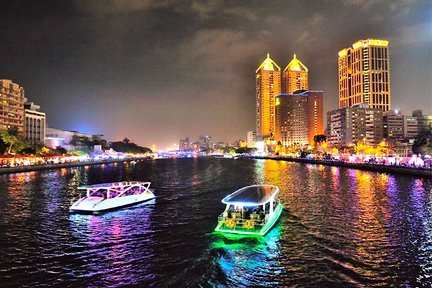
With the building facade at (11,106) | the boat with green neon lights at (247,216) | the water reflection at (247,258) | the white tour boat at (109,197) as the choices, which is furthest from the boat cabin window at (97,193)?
the building facade at (11,106)

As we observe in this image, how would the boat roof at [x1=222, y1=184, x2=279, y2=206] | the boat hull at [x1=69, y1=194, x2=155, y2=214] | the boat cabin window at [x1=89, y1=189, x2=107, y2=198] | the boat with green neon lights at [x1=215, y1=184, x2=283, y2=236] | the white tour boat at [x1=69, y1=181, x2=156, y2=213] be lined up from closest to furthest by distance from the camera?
the boat with green neon lights at [x1=215, y1=184, x2=283, y2=236] < the boat roof at [x1=222, y1=184, x2=279, y2=206] < the boat hull at [x1=69, y1=194, x2=155, y2=214] < the white tour boat at [x1=69, y1=181, x2=156, y2=213] < the boat cabin window at [x1=89, y1=189, x2=107, y2=198]

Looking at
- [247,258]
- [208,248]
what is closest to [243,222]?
[208,248]

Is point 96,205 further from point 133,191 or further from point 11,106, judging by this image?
point 11,106

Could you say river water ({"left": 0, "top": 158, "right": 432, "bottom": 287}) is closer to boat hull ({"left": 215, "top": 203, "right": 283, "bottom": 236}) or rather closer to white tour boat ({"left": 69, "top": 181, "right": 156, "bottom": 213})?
boat hull ({"left": 215, "top": 203, "right": 283, "bottom": 236})

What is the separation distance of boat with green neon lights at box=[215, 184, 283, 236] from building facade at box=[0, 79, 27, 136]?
163 metres

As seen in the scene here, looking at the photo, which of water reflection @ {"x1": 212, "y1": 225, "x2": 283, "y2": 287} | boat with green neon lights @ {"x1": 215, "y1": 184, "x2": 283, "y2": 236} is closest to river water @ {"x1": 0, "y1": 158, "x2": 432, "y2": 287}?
water reflection @ {"x1": 212, "y1": 225, "x2": 283, "y2": 287}

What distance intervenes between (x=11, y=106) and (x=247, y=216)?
178 metres

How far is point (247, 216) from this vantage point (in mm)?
31609

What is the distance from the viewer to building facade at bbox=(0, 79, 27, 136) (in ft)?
554

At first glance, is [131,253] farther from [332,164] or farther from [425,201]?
[332,164]

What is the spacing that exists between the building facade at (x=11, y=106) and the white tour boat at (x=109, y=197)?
141190 mm

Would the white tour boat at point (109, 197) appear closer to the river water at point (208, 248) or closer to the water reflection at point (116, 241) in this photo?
the water reflection at point (116, 241)

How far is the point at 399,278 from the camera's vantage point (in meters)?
21.4

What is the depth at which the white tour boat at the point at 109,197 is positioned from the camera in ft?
138
